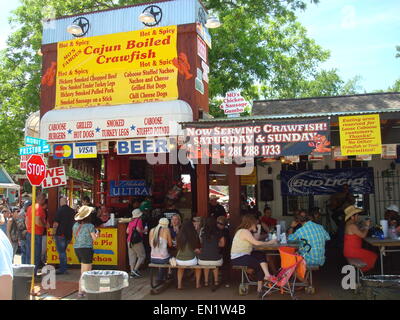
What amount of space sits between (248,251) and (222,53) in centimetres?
1305

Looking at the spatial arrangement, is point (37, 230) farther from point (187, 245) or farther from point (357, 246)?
point (357, 246)

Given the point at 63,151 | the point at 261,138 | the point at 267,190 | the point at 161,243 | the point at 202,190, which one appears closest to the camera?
the point at 261,138

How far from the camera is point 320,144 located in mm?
7625

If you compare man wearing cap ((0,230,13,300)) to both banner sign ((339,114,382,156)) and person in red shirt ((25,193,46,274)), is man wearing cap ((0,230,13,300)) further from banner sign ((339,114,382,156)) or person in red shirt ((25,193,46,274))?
person in red shirt ((25,193,46,274))

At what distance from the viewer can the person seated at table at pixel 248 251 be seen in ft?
25.2

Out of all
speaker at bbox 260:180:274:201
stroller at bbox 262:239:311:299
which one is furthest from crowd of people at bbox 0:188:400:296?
speaker at bbox 260:180:274:201

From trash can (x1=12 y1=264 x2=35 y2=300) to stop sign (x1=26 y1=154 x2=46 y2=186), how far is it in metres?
2.05

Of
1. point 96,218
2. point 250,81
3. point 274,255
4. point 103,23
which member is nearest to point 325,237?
point 274,255

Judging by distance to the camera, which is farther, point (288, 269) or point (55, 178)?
point (55, 178)

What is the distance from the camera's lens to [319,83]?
35281 millimetres

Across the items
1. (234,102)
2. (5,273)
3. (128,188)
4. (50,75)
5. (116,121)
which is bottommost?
(5,273)

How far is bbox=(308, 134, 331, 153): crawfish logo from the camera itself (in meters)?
7.58

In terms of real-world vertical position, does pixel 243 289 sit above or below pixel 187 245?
below

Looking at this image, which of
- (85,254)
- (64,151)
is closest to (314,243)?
(85,254)
